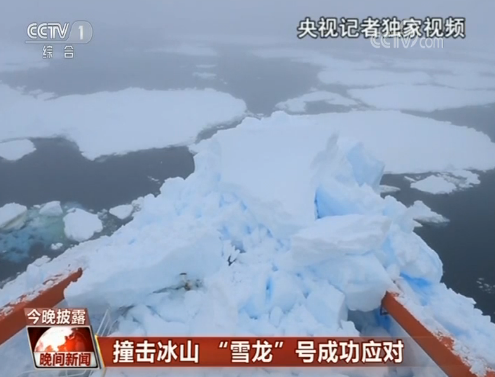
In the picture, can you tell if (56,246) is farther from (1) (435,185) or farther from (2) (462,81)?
(2) (462,81)

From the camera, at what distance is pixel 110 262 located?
2.43 metres

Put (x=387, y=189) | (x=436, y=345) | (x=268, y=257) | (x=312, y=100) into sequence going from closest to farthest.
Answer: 1. (x=436, y=345)
2. (x=268, y=257)
3. (x=387, y=189)
4. (x=312, y=100)

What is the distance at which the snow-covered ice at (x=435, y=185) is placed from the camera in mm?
5207

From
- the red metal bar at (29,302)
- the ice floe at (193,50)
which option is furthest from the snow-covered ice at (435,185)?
the red metal bar at (29,302)

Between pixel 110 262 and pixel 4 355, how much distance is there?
0.70 meters

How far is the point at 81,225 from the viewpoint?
4.45 meters

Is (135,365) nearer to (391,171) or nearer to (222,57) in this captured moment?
(391,171)

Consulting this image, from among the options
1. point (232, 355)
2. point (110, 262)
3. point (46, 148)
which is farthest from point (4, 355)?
point (46, 148)

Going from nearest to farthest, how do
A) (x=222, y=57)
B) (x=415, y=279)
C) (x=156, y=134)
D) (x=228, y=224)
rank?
(x=228, y=224) < (x=415, y=279) < (x=156, y=134) < (x=222, y=57)

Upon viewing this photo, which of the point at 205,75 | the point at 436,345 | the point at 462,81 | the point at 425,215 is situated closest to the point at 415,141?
the point at 462,81

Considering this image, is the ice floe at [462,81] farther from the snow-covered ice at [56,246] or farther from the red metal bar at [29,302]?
the red metal bar at [29,302]

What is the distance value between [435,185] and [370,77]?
3631mm

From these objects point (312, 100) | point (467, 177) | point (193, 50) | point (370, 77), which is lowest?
point (467, 177)

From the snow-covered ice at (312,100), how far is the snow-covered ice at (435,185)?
2.68m
